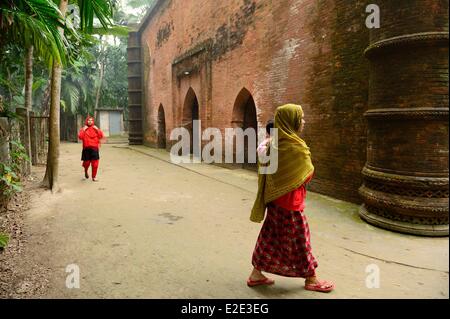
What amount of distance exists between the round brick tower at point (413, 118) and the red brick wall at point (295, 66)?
3.26 feet

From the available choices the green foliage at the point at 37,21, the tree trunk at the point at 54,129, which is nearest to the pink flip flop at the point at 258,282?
the green foliage at the point at 37,21

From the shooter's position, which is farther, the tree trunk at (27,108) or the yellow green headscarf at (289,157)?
the tree trunk at (27,108)

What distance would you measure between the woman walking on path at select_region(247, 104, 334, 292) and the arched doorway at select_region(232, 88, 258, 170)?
276 inches

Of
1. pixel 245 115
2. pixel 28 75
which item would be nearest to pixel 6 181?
pixel 28 75

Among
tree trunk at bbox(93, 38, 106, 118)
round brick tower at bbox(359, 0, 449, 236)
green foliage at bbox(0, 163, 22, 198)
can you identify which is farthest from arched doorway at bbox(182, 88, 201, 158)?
tree trunk at bbox(93, 38, 106, 118)

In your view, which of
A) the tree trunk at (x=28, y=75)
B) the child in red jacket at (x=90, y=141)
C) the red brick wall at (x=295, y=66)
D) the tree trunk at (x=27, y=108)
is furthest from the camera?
the tree trunk at (x=28, y=75)

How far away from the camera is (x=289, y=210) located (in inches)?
112

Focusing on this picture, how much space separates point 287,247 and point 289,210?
0.30 m

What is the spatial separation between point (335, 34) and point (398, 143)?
2.62 m

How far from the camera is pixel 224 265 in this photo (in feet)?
11.3

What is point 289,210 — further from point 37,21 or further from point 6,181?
point 6,181

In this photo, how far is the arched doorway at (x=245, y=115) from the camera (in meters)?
10.0

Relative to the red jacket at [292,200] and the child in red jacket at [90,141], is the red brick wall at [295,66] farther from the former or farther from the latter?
the child in red jacket at [90,141]

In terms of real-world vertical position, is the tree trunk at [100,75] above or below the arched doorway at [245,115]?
above
